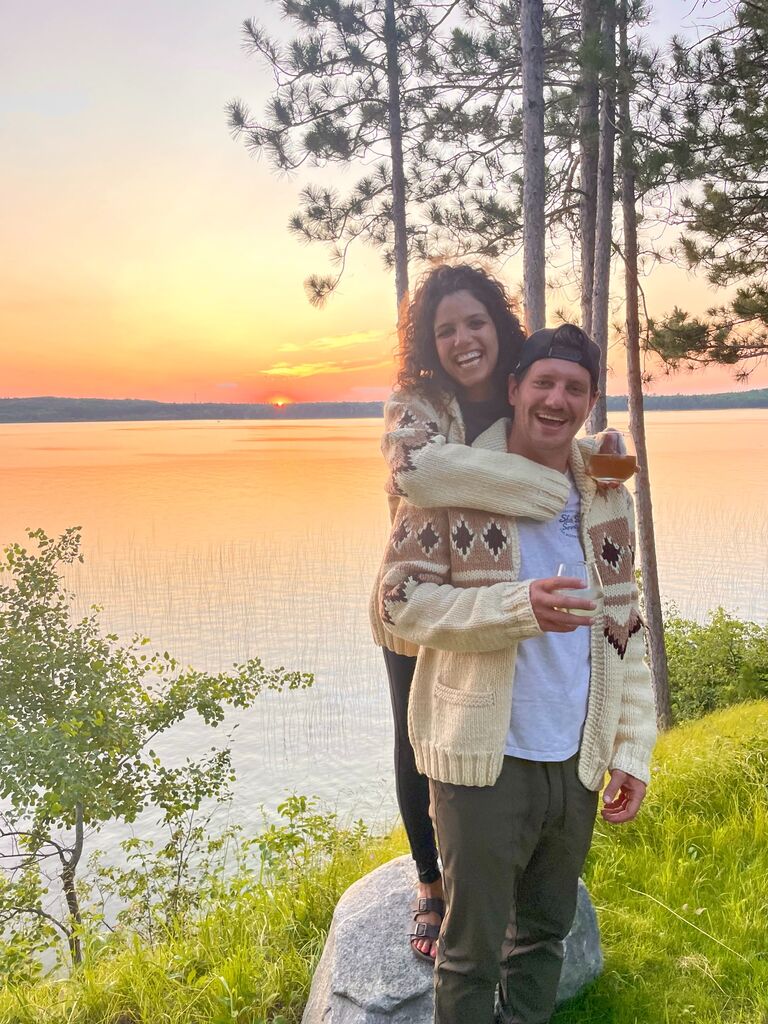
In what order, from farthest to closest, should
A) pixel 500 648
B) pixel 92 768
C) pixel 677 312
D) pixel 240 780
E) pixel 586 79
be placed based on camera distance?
1. pixel 240 780
2. pixel 677 312
3. pixel 586 79
4. pixel 92 768
5. pixel 500 648

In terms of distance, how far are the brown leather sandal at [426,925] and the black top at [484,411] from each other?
1.43 metres

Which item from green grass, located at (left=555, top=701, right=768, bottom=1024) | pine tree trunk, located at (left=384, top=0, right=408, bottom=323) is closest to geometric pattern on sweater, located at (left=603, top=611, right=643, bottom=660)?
green grass, located at (left=555, top=701, right=768, bottom=1024)

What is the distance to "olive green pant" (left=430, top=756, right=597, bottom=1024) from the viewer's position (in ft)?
4.96

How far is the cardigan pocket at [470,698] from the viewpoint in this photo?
1500 millimetres

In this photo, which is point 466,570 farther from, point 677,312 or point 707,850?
point 677,312

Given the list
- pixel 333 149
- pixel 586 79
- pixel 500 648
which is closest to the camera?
pixel 500 648

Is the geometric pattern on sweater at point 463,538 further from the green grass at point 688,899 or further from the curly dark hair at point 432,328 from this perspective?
the green grass at point 688,899

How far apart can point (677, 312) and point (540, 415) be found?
6.01 m

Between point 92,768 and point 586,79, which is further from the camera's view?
point 586,79

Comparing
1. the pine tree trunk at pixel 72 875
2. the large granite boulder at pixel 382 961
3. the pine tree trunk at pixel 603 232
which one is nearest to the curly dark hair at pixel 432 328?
the large granite boulder at pixel 382 961

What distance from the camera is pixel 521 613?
140cm

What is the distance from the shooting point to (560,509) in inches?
61.4

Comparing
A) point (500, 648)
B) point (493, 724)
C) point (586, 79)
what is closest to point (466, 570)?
point (500, 648)

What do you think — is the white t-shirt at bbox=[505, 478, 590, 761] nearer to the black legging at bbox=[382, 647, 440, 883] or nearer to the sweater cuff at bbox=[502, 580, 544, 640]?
the sweater cuff at bbox=[502, 580, 544, 640]
